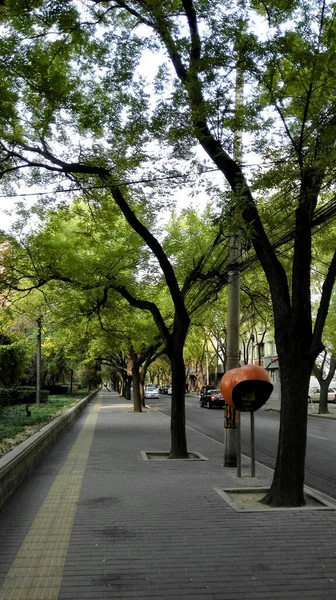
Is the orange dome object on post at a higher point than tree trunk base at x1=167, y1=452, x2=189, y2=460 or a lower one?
higher

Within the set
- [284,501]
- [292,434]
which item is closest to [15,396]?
[284,501]

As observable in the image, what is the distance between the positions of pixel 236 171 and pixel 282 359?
2782mm

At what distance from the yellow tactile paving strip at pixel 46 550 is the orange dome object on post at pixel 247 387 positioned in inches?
114

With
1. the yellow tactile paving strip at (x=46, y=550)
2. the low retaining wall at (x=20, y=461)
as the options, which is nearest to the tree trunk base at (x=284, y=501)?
the yellow tactile paving strip at (x=46, y=550)

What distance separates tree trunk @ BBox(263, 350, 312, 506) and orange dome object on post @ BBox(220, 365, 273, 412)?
4.79ft

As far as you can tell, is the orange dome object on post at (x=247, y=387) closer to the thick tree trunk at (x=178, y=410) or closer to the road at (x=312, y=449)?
the road at (x=312, y=449)

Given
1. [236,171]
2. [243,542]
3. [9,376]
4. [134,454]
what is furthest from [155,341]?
[243,542]

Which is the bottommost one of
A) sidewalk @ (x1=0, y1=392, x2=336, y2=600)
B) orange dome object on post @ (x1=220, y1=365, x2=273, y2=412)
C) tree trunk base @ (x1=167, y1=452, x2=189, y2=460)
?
tree trunk base @ (x1=167, y1=452, x2=189, y2=460)

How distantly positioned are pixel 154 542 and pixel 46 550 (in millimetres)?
1088

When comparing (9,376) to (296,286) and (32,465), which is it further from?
(296,286)

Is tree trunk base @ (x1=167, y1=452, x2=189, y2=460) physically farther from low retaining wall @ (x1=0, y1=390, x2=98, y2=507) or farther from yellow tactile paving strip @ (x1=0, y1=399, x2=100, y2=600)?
yellow tactile paving strip @ (x1=0, y1=399, x2=100, y2=600)

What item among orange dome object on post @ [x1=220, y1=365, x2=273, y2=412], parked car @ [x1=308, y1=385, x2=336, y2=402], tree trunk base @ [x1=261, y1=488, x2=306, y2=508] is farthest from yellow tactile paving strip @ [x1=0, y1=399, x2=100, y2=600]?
parked car @ [x1=308, y1=385, x2=336, y2=402]

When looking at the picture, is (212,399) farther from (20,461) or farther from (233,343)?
(20,461)

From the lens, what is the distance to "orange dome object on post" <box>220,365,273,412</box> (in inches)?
340
